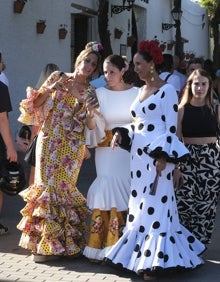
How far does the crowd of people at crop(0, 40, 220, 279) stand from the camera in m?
5.53

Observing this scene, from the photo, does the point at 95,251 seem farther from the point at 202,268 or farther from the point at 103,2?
the point at 103,2

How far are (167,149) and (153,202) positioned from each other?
464mm

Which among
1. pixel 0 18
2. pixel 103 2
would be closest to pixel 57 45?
pixel 103 2

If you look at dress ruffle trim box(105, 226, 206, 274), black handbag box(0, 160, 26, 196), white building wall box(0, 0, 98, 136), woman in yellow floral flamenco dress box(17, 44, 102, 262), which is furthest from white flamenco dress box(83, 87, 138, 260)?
white building wall box(0, 0, 98, 136)

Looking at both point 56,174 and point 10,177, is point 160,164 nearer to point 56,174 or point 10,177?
point 56,174

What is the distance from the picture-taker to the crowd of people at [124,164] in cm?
553

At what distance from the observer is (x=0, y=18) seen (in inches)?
516

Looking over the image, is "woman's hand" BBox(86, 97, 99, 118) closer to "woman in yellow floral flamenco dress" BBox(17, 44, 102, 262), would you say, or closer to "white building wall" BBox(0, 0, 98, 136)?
"woman in yellow floral flamenco dress" BBox(17, 44, 102, 262)

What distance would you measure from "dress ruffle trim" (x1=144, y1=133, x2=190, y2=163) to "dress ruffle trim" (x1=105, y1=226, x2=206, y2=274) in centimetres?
63

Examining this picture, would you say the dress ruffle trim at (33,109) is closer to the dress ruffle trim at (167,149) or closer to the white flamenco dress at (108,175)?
the white flamenco dress at (108,175)

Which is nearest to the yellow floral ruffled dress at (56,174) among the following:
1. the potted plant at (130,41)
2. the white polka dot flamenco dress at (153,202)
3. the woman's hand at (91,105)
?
the woman's hand at (91,105)

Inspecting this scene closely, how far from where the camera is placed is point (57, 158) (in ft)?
20.0

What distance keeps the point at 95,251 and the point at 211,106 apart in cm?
171

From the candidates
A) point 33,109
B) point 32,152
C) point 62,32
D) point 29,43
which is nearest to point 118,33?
point 62,32
